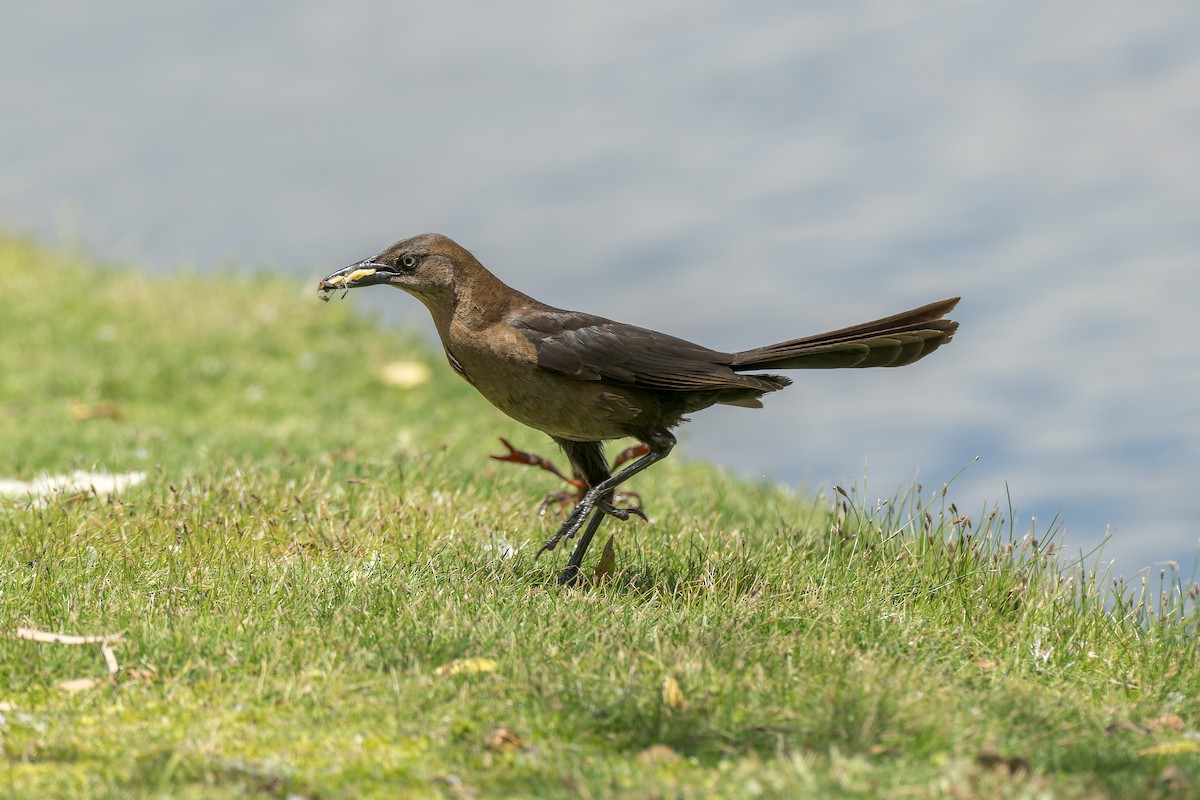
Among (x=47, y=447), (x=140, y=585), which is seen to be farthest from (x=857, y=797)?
(x=47, y=447)

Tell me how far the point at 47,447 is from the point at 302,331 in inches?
180

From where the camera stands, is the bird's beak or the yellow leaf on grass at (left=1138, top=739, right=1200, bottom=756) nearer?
the yellow leaf on grass at (left=1138, top=739, right=1200, bottom=756)

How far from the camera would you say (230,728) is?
3980 millimetres

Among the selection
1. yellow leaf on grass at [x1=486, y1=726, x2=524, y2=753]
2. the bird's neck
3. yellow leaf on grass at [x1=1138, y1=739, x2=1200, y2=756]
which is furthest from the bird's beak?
yellow leaf on grass at [x1=1138, y1=739, x2=1200, y2=756]

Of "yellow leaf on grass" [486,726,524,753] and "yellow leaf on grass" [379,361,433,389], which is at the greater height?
"yellow leaf on grass" [379,361,433,389]

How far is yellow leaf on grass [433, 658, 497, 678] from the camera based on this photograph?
14.0 ft

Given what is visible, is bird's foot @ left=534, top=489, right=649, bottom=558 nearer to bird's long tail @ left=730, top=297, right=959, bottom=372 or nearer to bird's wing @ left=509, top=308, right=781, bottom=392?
bird's wing @ left=509, top=308, right=781, bottom=392

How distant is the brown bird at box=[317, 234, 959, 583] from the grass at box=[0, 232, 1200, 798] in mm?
656

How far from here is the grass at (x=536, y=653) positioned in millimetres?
3760

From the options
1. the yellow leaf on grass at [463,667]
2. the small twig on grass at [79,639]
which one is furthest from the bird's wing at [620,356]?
the small twig on grass at [79,639]

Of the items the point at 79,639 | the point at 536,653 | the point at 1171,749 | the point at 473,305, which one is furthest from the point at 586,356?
the point at 1171,749

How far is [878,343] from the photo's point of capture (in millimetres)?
5461

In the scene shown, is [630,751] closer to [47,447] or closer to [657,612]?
[657,612]

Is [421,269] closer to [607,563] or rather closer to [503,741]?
[607,563]
